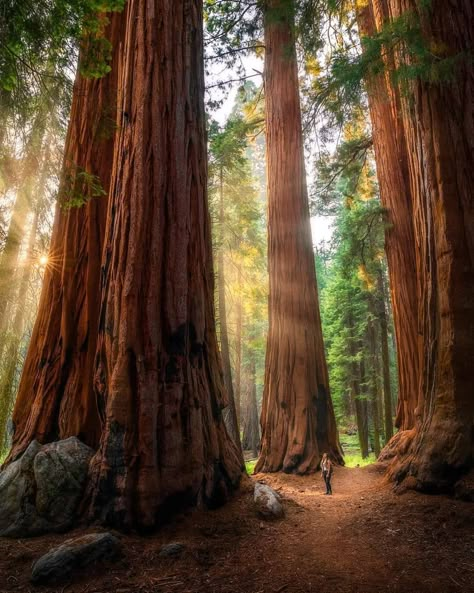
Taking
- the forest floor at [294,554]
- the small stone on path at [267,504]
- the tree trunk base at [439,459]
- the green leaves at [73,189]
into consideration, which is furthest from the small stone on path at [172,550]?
the green leaves at [73,189]

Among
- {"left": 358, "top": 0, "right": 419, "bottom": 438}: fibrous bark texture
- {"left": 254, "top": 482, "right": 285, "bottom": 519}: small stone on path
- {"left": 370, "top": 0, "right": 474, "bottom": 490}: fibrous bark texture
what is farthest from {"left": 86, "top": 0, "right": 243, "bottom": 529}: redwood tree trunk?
{"left": 358, "top": 0, "right": 419, "bottom": 438}: fibrous bark texture

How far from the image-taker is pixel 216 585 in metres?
2.14

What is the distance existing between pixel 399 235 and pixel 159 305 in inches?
256

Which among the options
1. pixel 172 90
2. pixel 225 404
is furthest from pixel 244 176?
pixel 225 404

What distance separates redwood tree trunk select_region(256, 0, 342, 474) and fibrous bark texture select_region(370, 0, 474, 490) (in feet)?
9.16

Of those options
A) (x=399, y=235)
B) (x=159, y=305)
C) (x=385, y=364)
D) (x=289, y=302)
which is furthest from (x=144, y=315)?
(x=385, y=364)

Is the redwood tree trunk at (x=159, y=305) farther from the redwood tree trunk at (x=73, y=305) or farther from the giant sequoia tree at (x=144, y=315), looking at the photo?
the redwood tree trunk at (x=73, y=305)

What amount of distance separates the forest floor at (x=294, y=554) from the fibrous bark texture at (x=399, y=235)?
4.04 meters

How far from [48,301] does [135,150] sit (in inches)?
80.2

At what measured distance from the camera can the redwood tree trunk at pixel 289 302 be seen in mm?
6836

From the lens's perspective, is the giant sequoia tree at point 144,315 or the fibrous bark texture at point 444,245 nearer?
the giant sequoia tree at point 144,315

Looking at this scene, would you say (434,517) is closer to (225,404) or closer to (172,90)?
(225,404)

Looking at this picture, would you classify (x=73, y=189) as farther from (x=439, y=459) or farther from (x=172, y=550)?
(x=439, y=459)

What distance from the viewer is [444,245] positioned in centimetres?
382
